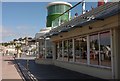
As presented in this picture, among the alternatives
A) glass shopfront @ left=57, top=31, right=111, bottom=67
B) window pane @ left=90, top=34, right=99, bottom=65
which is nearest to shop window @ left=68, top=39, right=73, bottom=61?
glass shopfront @ left=57, top=31, right=111, bottom=67

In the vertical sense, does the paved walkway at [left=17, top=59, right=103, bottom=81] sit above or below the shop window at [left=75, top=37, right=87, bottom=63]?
below

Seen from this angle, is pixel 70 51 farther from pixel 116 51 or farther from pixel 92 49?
pixel 116 51

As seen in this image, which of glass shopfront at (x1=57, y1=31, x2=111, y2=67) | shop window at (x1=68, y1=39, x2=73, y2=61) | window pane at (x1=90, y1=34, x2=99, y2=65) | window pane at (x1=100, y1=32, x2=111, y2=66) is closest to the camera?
window pane at (x1=100, y1=32, x2=111, y2=66)

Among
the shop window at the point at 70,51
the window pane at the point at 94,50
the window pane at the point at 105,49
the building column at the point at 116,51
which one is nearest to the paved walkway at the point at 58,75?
the window pane at the point at 94,50

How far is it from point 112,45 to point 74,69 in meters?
6.16

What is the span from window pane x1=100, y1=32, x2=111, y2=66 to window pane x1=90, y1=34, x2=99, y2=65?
63 cm

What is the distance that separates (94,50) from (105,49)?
5.07 ft

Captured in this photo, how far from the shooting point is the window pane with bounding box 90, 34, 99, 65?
1463cm

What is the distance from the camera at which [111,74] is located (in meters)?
12.5

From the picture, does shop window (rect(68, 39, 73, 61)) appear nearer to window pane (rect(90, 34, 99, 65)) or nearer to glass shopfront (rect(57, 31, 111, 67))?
glass shopfront (rect(57, 31, 111, 67))

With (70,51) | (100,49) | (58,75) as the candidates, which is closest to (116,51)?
(100,49)

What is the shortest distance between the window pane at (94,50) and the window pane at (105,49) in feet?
2.06

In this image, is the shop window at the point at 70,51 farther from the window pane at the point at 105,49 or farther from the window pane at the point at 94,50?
the window pane at the point at 105,49

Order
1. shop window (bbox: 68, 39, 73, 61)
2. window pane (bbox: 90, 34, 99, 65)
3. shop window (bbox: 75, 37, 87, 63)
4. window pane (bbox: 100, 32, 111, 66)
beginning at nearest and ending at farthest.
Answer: window pane (bbox: 100, 32, 111, 66), window pane (bbox: 90, 34, 99, 65), shop window (bbox: 75, 37, 87, 63), shop window (bbox: 68, 39, 73, 61)
